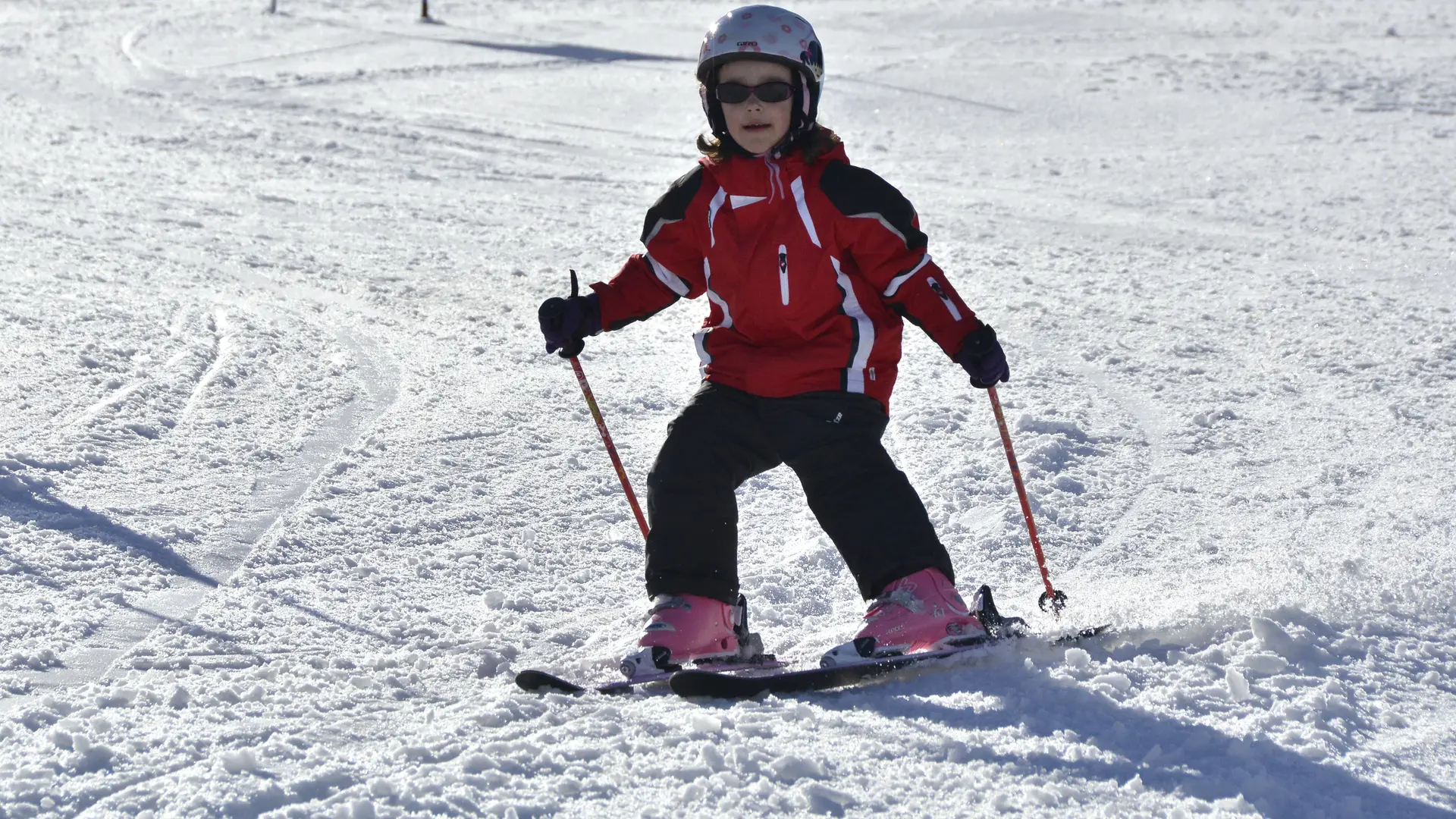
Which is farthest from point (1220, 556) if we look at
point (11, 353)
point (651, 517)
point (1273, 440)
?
point (11, 353)

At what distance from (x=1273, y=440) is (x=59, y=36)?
659 inches

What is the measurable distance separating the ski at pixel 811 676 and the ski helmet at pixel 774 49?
1217 mm

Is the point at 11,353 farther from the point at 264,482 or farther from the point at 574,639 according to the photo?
the point at 574,639

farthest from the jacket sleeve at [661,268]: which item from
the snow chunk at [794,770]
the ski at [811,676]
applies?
the snow chunk at [794,770]

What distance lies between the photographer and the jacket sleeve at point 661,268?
330cm

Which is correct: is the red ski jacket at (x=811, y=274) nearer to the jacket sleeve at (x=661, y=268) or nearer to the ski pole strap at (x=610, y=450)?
the jacket sleeve at (x=661, y=268)

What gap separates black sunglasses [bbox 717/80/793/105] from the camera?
3.18 meters

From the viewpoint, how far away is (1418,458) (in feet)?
14.0

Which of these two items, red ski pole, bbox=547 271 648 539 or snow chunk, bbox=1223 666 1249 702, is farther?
red ski pole, bbox=547 271 648 539

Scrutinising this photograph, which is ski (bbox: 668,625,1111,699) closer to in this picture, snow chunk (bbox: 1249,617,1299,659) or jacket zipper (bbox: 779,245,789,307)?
snow chunk (bbox: 1249,617,1299,659)

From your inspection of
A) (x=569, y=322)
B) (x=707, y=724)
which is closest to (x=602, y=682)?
(x=707, y=724)

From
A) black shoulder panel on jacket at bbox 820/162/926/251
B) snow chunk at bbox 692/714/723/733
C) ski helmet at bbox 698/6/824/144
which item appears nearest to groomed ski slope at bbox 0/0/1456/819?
snow chunk at bbox 692/714/723/733

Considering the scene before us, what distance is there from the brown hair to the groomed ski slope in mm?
1085

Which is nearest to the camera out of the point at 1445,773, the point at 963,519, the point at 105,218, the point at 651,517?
the point at 1445,773
